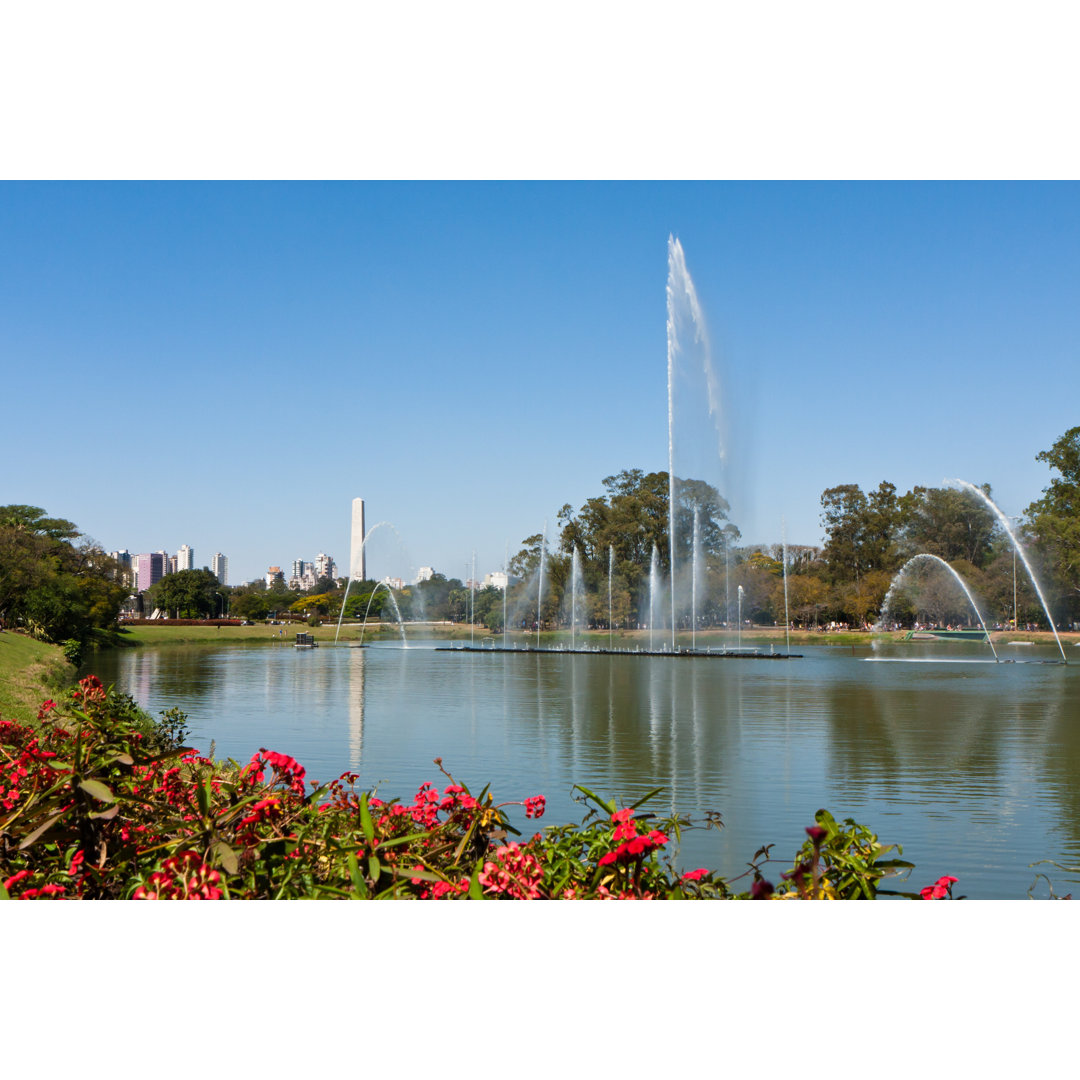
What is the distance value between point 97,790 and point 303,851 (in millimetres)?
775

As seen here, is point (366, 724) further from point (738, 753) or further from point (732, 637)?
point (732, 637)

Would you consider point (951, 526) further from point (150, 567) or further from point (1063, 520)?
point (150, 567)

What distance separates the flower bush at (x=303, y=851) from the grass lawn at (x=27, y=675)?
236 inches

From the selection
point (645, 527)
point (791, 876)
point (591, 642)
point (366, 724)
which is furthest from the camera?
point (645, 527)

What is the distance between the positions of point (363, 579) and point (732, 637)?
41512mm

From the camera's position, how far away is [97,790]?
129 inches

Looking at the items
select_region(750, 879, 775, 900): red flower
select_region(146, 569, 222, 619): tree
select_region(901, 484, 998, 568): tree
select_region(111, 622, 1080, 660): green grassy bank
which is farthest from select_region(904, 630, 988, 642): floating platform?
select_region(146, 569, 222, 619): tree

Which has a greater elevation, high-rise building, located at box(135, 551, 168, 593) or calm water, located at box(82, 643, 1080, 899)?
high-rise building, located at box(135, 551, 168, 593)

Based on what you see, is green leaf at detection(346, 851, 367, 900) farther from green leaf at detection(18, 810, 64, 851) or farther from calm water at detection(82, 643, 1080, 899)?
calm water at detection(82, 643, 1080, 899)

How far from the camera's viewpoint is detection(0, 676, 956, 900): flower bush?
3217mm

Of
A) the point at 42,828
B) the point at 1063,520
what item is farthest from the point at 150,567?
the point at 42,828

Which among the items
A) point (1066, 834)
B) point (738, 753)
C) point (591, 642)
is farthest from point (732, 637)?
point (1066, 834)

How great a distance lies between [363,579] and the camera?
86.2 m

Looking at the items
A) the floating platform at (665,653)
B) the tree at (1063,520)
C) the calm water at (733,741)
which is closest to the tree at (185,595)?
the floating platform at (665,653)
